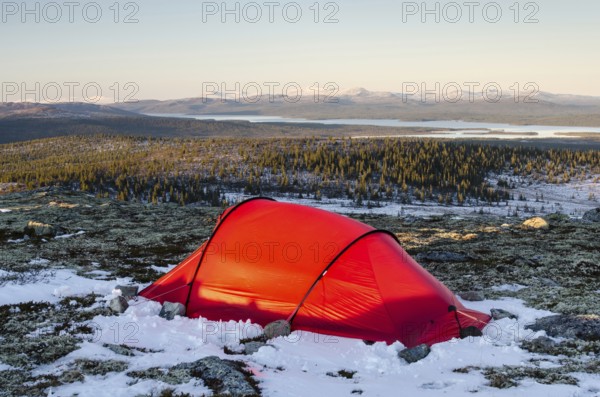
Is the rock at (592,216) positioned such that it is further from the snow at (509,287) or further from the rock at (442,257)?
the snow at (509,287)

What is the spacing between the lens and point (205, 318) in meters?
13.4

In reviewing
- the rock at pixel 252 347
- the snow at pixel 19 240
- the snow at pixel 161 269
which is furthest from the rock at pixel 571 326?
the snow at pixel 19 240

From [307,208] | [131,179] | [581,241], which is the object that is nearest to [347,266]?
[307,208]

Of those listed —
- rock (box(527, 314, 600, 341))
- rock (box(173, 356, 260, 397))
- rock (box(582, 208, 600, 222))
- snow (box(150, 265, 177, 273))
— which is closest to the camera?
rock (box(173, 356, 260, 397))

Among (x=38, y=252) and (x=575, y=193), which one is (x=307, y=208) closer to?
(x=38, y=252)

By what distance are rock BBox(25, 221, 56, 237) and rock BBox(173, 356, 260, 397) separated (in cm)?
2323

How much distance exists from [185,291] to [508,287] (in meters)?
11.4

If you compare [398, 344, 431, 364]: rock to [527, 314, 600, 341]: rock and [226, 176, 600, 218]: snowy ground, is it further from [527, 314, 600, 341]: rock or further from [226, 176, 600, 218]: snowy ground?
[226, 176, 600, 218]: snowy ground

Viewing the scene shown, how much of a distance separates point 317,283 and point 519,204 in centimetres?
6474

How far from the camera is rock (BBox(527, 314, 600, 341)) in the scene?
41.4ft

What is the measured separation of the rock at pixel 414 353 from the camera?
11000 millimetres

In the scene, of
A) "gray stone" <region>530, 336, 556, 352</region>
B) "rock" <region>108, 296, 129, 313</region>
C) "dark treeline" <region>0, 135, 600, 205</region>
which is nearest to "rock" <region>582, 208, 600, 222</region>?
"dark treeline" <region>0, 135, 600, 205</region>

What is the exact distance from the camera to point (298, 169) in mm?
88938

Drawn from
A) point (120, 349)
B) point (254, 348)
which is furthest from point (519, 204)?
point (120, 349)
